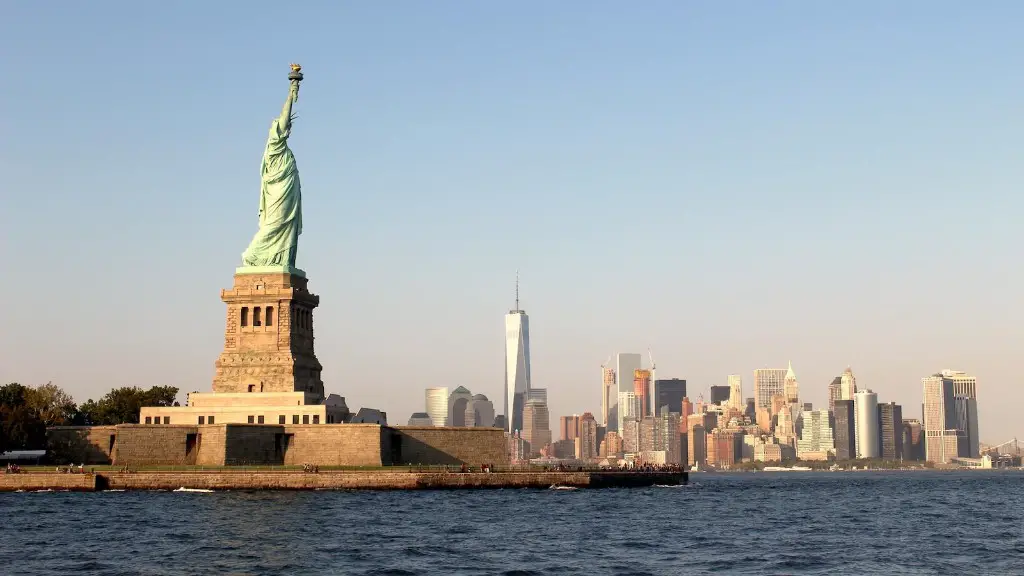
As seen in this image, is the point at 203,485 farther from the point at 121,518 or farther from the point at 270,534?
the point at 270,534

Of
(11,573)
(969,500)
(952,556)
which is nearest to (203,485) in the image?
(11,573)

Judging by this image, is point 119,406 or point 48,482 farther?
point 119,406

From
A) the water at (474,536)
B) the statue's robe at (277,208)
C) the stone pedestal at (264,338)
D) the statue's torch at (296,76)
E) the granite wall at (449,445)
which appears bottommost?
the water at (474,536)

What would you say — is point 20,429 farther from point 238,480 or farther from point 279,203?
point 279,203

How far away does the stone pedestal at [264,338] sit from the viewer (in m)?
122

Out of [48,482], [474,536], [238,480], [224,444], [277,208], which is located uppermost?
[277,208]

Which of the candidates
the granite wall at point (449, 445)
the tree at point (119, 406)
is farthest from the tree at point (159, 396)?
the granite wall at point (449, 445)

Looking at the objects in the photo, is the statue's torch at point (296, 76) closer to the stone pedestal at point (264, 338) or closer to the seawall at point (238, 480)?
the stone pedestal at point (264, 338)

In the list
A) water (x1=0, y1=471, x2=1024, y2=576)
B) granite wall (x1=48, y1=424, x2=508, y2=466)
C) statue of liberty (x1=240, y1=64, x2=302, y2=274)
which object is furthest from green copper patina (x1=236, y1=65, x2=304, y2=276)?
water (x1=0, y1=471, x2=1024, y2=576)

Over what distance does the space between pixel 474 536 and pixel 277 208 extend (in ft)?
206

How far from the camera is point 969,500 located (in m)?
137

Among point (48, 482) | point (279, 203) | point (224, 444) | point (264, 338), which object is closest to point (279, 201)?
point (279, 203)

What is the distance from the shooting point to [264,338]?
403ft

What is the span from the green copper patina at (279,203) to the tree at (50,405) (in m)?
26.5
